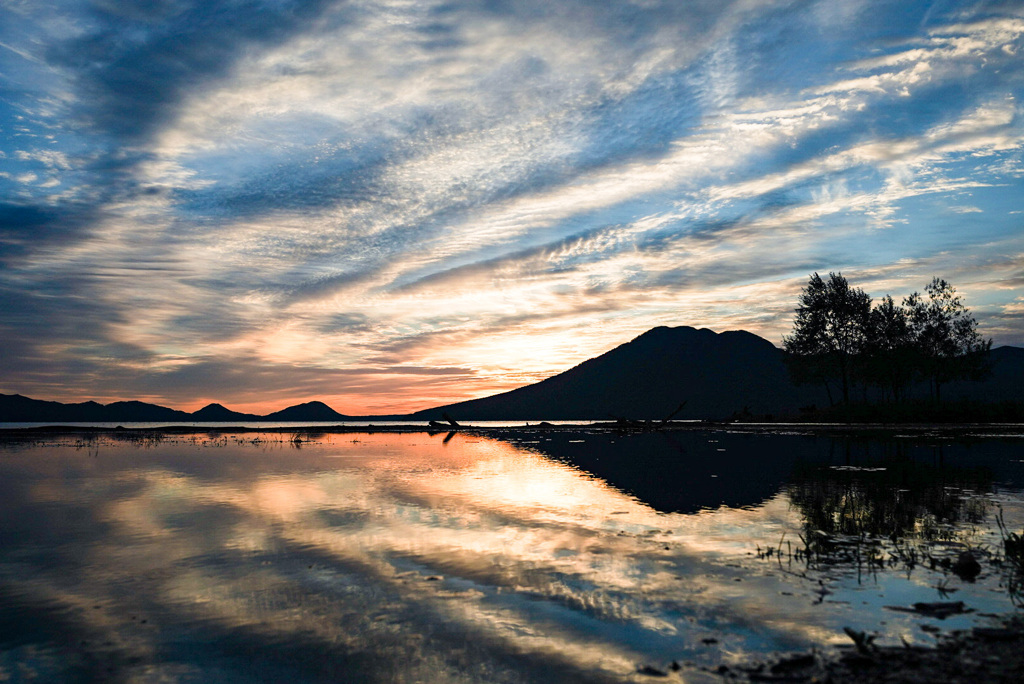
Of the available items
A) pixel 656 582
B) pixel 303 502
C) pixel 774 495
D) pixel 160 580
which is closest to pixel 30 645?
pixel 160 580

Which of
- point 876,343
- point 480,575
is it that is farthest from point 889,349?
point 480,575

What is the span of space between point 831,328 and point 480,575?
92.9 meters

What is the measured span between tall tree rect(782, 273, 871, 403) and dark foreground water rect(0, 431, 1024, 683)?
234ft

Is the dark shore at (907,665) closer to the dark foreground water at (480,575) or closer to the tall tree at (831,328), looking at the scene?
the dark foreground water at (480,575)

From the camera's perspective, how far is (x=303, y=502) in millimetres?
21438

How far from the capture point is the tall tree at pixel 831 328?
294 ft

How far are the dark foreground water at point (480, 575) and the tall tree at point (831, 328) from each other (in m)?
71.2

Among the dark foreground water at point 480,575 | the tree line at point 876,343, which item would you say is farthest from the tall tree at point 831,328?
the dark foreground water at point 480,575

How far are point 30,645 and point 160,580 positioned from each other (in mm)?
3196

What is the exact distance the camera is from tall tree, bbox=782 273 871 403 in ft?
294

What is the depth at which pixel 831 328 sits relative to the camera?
90.5 metres

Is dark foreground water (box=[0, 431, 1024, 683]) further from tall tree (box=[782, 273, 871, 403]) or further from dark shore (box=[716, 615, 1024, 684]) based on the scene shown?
tall tree (box=[782, 273, 871, 403])

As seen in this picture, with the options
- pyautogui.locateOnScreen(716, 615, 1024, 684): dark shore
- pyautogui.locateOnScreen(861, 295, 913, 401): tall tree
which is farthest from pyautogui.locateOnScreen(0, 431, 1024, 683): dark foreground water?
pyautogui.locateOnScreen(861, 295, 913, 401): tall tree

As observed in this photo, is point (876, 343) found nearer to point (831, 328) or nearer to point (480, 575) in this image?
point (831, 328)
